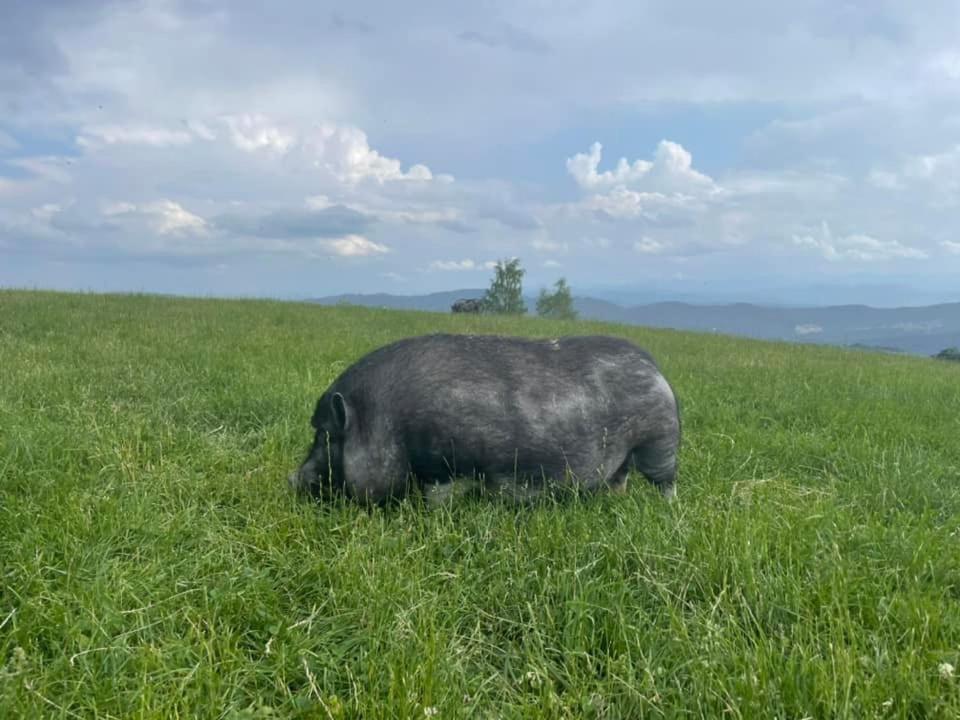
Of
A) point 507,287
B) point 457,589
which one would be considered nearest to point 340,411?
point 457,589

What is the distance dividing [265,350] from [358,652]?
9.08m

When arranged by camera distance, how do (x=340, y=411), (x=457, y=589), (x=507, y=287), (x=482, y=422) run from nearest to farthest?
1. (x=457, y=589)
2. (x=482, y=422)
3. (x=340, y=411)
4. (x=507, y=287)

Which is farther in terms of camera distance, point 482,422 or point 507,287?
point 507,287

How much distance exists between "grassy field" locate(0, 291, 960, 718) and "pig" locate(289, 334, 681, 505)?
23 centimetres

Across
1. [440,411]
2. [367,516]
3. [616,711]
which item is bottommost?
[616,711]

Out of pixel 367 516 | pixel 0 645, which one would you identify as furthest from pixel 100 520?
pixel 367 516

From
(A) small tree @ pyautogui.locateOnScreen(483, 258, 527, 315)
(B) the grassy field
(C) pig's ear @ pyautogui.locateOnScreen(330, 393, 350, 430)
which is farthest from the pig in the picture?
(A) small tree @ pyautogui.locateOnScreen(483, 258, 527, 315)

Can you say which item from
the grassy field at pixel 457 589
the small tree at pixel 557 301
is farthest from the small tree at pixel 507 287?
the grassy field at pixel 457 589

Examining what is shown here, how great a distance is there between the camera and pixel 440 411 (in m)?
4.52

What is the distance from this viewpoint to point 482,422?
14.9ft

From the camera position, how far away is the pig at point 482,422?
4559 millimetres

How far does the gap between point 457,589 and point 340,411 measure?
1608mm

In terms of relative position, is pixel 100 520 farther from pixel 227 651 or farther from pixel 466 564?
pixel 466 564

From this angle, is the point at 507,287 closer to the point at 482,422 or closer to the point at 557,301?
the point at 557,301
